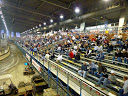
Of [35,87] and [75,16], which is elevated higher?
[75,16]

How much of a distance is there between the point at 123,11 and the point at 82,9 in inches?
280

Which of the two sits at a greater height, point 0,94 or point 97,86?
point 97,86

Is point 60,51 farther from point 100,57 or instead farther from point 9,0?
point 9,0

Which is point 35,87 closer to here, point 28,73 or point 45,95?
point 45,95

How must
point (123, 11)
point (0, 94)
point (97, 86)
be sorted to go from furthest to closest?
point (123, 11) → point (0, 94) → point (97, 86)

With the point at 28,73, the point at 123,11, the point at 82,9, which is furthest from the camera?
the point at 82,9

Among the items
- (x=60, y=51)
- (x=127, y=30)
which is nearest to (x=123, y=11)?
(x=127, y=30)

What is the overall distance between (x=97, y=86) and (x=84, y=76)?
1316 millimetres

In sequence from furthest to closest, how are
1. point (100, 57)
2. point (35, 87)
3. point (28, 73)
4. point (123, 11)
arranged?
1. point (123, 11)
2. point (28, 73)
3. point (100, 57)
4. point (35, 87)

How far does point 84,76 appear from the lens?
259 inches

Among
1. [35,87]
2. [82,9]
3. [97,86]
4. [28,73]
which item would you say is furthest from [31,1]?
[97,86]

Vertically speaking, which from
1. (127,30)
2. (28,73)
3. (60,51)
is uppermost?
(127,30)

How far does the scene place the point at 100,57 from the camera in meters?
8.21

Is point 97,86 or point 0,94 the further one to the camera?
point 0,94
